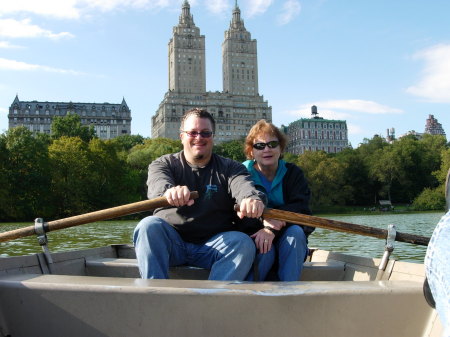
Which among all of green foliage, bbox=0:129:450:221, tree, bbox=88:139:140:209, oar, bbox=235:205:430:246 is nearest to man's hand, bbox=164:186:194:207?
oar, bbox=235:205:430:246

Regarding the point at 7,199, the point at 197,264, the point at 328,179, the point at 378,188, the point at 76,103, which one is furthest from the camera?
the point at 76,103

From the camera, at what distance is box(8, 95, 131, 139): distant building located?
330 ft

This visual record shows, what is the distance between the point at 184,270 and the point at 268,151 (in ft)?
3.61

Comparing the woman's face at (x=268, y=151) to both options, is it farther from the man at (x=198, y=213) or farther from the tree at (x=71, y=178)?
the tree at (x=71, y=178)

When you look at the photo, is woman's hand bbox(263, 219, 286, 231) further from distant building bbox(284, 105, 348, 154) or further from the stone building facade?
distant building bbox(284, 105, 348, 154)

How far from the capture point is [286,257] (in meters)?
2.87

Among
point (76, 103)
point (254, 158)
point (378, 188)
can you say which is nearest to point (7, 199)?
point (254, 158)

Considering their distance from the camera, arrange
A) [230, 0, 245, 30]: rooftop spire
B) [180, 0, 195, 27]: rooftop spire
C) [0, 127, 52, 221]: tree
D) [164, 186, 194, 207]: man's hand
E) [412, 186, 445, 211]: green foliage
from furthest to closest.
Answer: [230, 0, 245, 30]: rooftop spire
[180, 0, 195, 27]: rooftop spire
[412, 186, 445, 211]: green foliage
[0, 127, 52, 221]: tree
[164, 186, 194, 207]: man's hand

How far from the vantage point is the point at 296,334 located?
6.27ft

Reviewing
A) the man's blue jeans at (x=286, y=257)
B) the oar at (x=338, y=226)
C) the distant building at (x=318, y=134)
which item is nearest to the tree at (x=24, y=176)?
the man's blue jeans at (x=286, y=257)

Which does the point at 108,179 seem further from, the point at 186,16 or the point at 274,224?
the point at 186,16

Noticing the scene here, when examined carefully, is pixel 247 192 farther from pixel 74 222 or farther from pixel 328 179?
pixel 328 179

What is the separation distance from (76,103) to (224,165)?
358ft

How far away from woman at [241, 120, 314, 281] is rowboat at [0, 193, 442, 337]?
0.82 meters
